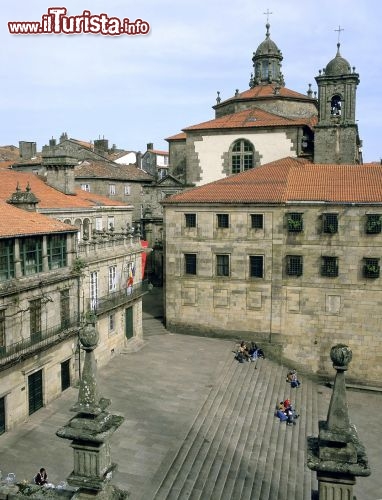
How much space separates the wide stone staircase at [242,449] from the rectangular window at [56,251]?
435 inches

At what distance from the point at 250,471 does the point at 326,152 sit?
1184 inches

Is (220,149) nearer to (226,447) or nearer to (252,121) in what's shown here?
(252,121)

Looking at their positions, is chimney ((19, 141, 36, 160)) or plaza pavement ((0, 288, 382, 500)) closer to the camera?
plaza pavement ((0, 288, 382, 500))

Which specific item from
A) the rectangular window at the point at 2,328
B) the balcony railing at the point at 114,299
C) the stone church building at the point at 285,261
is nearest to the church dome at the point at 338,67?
the stone church building at the point at 285,261

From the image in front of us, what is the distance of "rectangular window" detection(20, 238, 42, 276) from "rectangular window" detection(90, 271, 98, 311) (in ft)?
17.0

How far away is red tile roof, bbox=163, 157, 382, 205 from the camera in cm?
3475

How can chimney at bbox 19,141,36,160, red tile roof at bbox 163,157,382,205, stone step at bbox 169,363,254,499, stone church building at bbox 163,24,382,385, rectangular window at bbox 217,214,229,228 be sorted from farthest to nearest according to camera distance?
chimney at bbox 19,141,36,160, rectangular window at bbox 217,214,229,228, red tile roof at bbox 163,157,382,205, stone church building at bbox 163,24,382,385, stone step at bbox 169,363,254,499

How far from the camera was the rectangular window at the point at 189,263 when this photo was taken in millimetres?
38188

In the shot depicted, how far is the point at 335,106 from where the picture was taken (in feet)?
146

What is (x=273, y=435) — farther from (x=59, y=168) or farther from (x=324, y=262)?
(x=59, y=168)

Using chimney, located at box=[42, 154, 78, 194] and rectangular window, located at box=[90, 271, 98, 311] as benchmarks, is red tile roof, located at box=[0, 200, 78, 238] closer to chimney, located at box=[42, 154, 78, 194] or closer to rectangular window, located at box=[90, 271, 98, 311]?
rectangular window, located at box=[90, 271, 98, 311]

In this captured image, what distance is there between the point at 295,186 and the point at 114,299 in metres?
15.8

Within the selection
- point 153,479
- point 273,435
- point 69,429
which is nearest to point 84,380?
point 69,429

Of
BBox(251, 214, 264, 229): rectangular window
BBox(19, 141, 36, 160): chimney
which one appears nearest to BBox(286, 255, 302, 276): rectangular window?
BBox(251, 214, 264, 229): rectangular window
